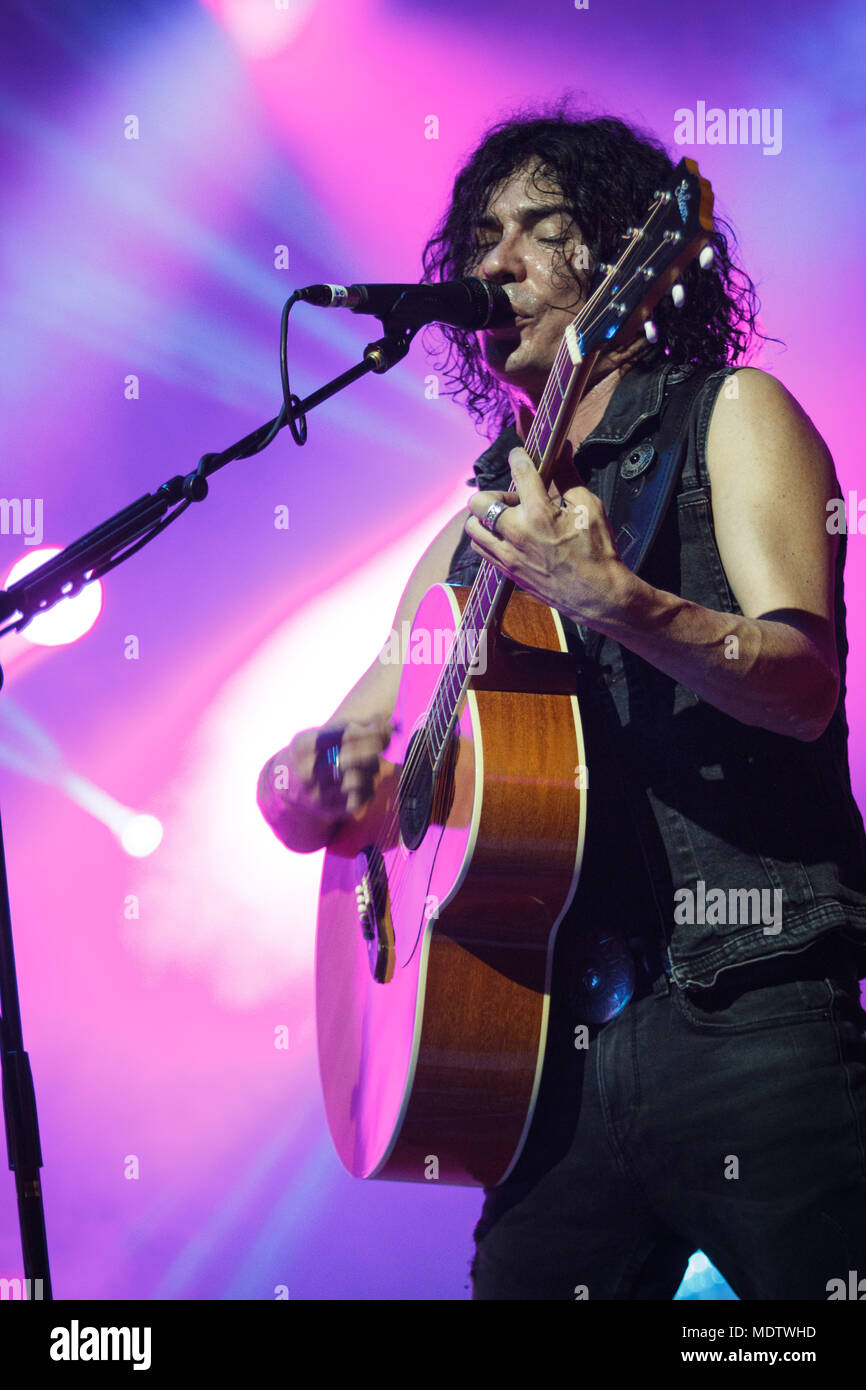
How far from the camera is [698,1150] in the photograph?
1.64 meters

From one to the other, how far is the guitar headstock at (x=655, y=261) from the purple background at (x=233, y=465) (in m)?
1.53

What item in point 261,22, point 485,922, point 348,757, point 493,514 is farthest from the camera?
point 261,22

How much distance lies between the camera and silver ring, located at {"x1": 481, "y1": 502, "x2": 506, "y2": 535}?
5.20 feet

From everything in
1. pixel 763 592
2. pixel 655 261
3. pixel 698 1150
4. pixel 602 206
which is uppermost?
pixel 602 206

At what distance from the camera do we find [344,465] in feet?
11.4

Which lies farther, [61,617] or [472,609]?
[61,617]

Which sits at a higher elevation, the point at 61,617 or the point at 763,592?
the point at 61,617

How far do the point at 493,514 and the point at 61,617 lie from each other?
2.11 metres

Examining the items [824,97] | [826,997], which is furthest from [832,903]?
[824,97]

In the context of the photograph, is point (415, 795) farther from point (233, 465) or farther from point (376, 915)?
point (233, 465)

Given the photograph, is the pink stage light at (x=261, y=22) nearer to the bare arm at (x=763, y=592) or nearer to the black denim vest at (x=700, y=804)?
the black denim vest at (x=700, y=804)

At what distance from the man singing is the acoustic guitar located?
0.07m

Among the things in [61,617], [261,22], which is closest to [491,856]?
[61,617]

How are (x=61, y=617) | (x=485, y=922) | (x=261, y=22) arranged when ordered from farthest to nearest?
1. (x=261, y=22)
2. (x=61, y=617)
3. (x=485, y=922)
